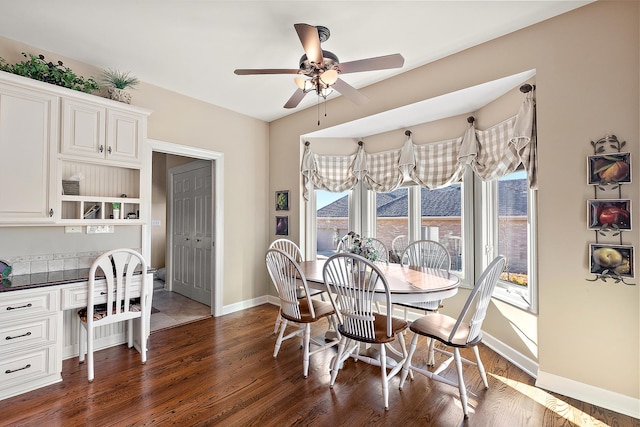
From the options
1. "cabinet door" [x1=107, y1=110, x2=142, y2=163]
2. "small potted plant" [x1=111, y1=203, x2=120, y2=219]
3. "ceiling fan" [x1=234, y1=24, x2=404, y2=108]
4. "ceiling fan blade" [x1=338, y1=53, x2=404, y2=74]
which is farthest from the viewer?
"small potted plant" [x1=111, y1=203, x2=120, y2=219]

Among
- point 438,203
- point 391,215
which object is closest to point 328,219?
point 391,215

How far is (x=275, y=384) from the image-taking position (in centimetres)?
228

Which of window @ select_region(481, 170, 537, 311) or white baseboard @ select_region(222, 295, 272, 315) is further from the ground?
window @ select_region(481, 170, 537, 311)

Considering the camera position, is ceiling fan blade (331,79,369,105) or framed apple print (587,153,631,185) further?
ceiling fan blade (331,79,369,105)

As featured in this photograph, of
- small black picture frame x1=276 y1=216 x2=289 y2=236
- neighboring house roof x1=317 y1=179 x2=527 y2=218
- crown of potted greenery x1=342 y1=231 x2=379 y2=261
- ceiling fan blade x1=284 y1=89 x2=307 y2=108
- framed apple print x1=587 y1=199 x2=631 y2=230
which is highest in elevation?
ceiling fan blade x1=284 y1=89 x2=307 y2=108

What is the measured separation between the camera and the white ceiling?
2092 mm

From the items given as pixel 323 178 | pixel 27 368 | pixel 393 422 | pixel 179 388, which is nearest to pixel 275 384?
pixel 179 388

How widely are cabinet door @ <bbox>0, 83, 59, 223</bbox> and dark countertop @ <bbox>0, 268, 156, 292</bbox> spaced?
462mm

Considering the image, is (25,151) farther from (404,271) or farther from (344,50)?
(404,271)

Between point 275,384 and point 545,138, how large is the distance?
2758 mm

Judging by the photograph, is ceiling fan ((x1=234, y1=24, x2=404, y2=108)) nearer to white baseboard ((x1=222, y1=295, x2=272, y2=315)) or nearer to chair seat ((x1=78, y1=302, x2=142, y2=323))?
chair seat ((x1=78, y1=302, x2=142, y2=323))

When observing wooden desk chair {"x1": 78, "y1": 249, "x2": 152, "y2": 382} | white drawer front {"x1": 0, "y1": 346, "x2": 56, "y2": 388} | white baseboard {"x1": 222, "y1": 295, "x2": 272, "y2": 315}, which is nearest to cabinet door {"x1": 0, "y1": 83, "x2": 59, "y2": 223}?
wooden desk chair {"x1": 78, "y1": 249, "x2": 152, "y2": 382}

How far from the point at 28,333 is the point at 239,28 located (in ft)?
9.13

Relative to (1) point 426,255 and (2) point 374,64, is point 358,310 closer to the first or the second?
(1) point 426,255
